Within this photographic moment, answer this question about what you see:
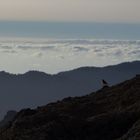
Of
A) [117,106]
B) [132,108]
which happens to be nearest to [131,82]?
[117,106]

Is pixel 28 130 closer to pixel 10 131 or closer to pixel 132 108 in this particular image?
pixel 10 131

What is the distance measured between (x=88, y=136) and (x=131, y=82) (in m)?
20.1

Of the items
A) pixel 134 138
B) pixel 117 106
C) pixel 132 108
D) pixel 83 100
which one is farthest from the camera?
pixel 83 100

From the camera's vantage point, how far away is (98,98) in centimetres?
6397

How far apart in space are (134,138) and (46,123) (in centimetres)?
1279

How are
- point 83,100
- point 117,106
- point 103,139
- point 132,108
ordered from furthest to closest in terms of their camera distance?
point 83,100 → point 117,106 → point 132,108 → point 103,139

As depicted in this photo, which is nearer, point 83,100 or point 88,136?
point 88,136

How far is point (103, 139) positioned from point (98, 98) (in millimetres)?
17851

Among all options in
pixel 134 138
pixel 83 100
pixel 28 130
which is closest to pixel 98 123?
pixel 28 130

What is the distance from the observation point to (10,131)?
5059cm

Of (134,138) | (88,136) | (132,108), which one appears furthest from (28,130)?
(134,138)

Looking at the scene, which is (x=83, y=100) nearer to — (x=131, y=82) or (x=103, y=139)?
(x=131, y=82)

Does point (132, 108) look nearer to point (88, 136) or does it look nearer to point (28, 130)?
point (88, 136)

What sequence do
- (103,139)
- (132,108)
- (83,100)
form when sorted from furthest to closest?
(83,100) < (132,108) < (103,139)
